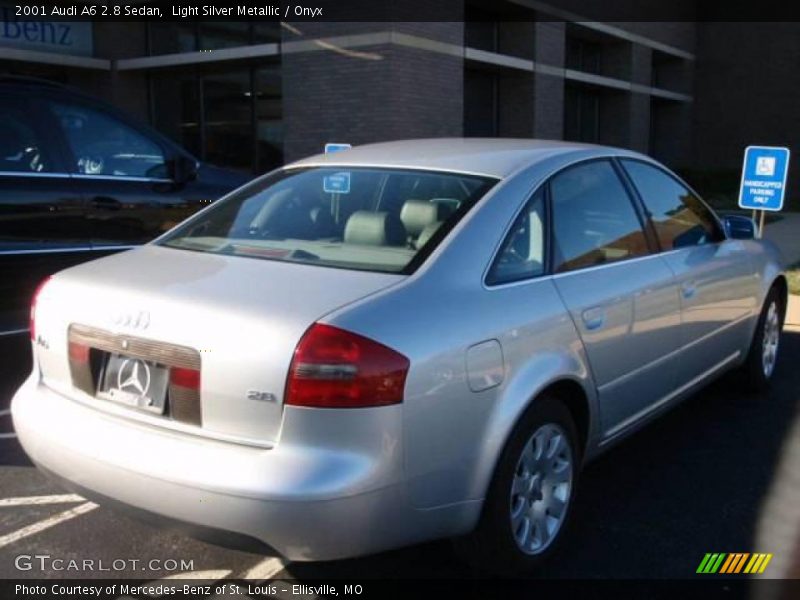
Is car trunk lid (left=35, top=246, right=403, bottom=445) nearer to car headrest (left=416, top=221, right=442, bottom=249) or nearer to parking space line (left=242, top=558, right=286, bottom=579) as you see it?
car headrest (left=416, top=221, right=442, bottom=249)

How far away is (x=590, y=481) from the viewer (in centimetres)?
416

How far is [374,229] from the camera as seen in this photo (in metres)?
3.39

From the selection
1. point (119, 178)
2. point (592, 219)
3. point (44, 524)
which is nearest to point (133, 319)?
point (44, 524)

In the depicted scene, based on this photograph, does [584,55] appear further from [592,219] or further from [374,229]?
[374,229]

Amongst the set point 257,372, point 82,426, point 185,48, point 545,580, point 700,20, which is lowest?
point 545,580

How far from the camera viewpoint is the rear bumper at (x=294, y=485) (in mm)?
2510

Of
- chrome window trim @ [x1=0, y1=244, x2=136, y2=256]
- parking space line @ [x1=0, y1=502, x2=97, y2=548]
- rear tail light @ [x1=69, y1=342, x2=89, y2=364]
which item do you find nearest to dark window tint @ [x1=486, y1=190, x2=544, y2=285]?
rear tail light @ [x1=69, y1=342, x2=89, y2=364]

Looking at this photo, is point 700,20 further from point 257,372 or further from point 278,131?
point 257,372

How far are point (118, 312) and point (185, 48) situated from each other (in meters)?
13.8

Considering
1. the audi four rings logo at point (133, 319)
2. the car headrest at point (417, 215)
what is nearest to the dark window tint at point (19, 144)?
the audi four rings logo at point (133, 319)

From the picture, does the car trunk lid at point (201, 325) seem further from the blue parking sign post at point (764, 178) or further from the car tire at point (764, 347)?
the blue parking sign post at point (764, 178)

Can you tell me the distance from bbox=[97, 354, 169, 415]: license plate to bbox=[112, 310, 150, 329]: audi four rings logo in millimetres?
114

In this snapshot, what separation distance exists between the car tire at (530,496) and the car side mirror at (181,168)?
363 cm

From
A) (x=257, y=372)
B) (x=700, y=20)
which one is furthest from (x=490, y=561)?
(x=700, y=20)
